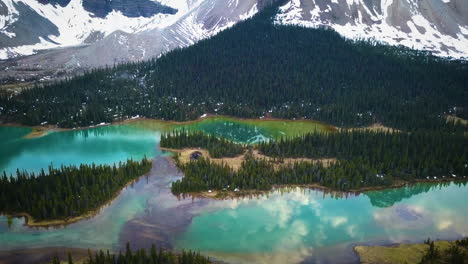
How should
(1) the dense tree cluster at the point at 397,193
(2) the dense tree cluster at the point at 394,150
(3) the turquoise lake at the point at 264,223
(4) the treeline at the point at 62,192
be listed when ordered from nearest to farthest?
(3) the turquoise lake at the point at 264,223, (4) the treeline at the point at 62,192, (1) the dense tree cluster at the point at 397,193, (2) the dense tree cluster at the point at 394,150

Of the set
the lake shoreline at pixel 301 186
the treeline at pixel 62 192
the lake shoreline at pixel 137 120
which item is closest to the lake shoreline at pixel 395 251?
the lake shoreline at pixel 301 186

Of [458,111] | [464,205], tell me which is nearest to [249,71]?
[458,111]

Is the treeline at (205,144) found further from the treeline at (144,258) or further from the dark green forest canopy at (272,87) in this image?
the treeline at (144,258)

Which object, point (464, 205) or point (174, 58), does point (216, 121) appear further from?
point (464, 205)

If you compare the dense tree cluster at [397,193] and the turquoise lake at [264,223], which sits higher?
the dense tree cluster at [397,193]

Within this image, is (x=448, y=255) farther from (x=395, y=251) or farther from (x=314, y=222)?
(x=314, y=222)
